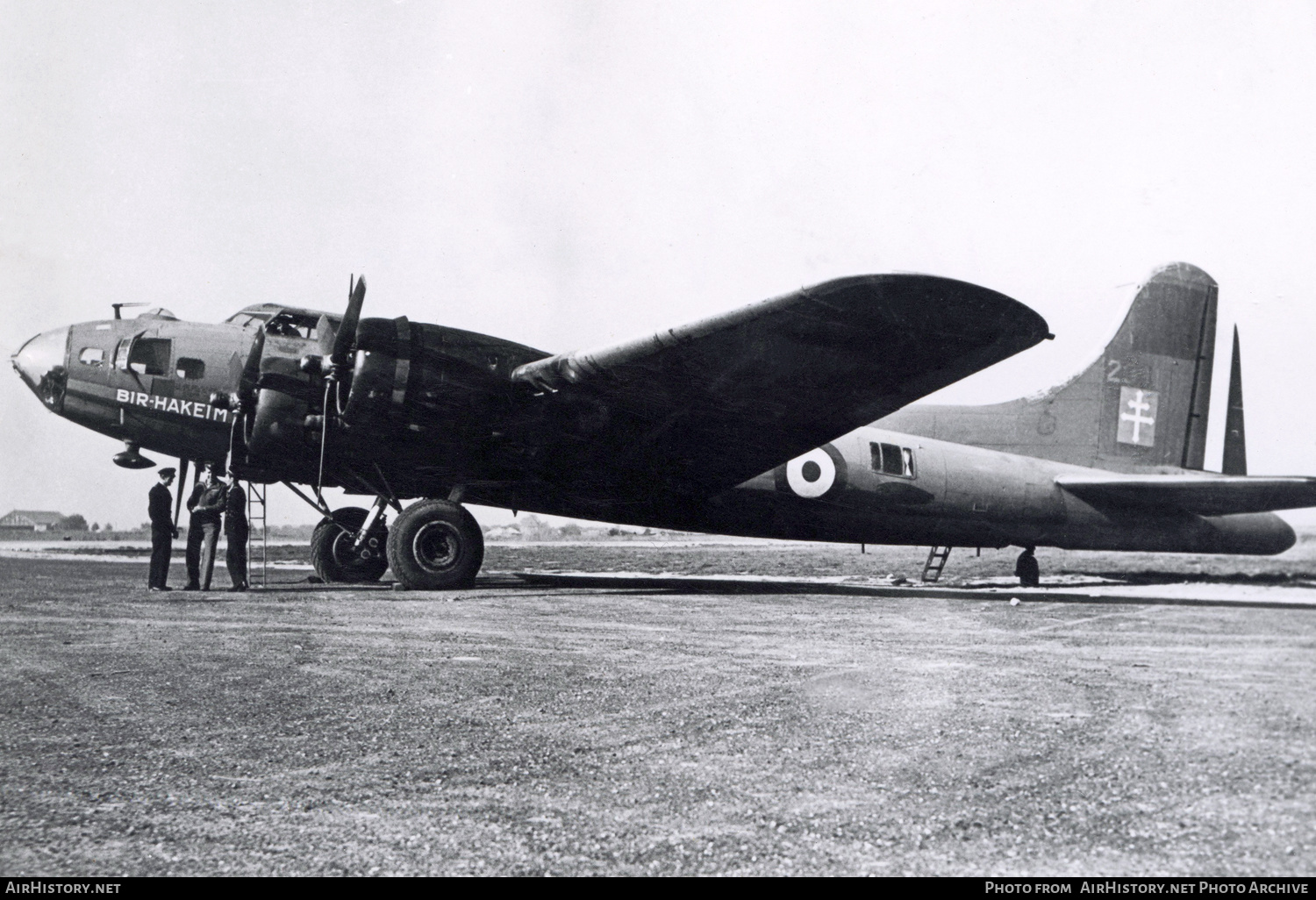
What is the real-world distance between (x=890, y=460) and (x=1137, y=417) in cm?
332

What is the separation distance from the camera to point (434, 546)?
10273 millimetres

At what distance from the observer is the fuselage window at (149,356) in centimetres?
1054

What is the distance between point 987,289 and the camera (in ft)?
22.6

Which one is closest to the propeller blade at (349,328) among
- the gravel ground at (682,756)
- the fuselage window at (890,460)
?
the gravel ground at (682,756)

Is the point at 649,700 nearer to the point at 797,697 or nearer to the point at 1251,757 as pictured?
the point at 797,697

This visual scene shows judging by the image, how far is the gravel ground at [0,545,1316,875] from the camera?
2.13 metres

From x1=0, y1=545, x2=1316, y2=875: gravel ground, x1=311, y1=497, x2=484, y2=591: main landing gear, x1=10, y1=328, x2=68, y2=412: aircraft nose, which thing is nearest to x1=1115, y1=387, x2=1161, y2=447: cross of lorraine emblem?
x1=0, y1=545, x2=1316, y2=875: gravel ground

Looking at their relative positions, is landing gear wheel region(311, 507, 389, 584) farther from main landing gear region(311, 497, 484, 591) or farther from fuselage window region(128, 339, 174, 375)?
fuselage window region(128, 339, 174, 375)

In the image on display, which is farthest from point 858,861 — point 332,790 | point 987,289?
point 987,289

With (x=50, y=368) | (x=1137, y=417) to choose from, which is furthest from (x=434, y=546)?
(x=1137, y=417)

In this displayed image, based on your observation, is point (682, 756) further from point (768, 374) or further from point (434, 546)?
point (434, 546)

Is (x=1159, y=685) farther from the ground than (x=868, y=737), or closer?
farther from the ground

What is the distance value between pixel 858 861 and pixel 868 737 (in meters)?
1.11

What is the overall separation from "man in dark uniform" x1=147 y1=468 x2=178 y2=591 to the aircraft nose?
1.38 metres
